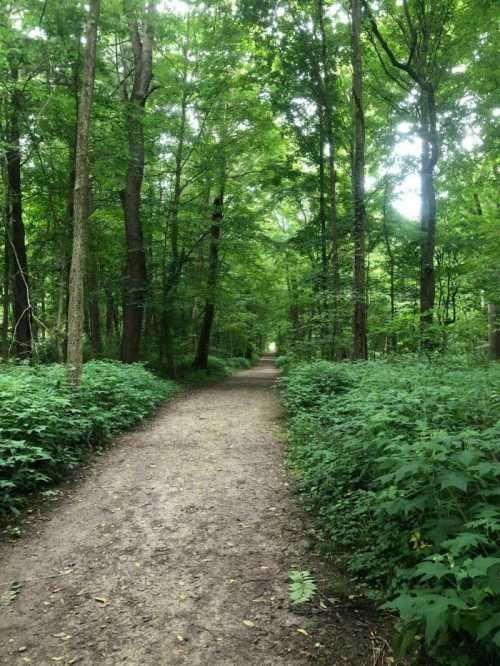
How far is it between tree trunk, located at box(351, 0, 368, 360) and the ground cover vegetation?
0.23ft

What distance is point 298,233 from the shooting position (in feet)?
51.4

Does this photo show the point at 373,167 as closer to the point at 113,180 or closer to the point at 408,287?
the point at 408,287

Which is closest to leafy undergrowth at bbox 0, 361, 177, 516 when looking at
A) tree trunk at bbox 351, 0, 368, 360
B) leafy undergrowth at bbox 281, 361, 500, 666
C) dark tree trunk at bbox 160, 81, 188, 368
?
leafy undergrowth at bbox 281, 361, 500, 666

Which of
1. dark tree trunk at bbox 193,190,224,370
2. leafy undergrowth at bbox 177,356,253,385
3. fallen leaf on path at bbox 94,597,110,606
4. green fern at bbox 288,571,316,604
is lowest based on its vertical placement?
fallen leaf on path at bbox 94,597,110,606

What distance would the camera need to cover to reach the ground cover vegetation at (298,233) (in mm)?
3918

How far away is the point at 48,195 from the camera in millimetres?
12539

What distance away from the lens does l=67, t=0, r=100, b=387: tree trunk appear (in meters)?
7.80

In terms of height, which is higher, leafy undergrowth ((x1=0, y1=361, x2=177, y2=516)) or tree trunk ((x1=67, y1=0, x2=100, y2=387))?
tree trunk ((x1=67, y1=0, x2=100, y2=387))

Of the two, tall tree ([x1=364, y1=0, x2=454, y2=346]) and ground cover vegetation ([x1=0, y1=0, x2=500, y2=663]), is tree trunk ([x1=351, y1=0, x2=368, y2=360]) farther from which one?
tall tree ([x1=364, y1=0, x2=454, y2=346])

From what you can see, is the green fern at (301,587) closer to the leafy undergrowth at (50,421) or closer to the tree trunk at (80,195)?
the leafy undergrowth at (50,421)

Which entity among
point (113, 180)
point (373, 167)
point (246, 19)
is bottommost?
point (113, 180)

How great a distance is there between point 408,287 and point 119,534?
15.7 meters

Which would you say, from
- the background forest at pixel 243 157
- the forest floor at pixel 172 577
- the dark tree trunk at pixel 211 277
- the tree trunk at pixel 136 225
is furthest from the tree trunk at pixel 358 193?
the tree trunk at pixel 136 225

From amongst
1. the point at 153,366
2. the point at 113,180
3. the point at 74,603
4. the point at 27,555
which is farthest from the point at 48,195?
the point at 74,603
